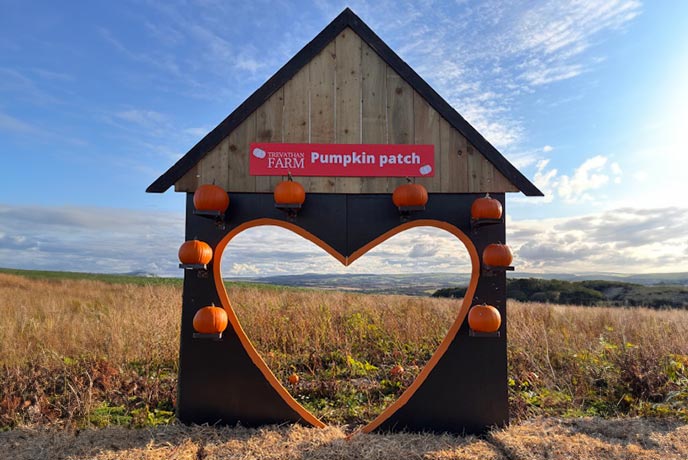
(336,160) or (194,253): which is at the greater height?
(336,160)

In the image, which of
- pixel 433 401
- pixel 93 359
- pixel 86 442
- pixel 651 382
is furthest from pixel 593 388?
pixel 93 359

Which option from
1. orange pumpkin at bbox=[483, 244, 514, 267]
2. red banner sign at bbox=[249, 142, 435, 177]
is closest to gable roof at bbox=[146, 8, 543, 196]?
red banner sign at bbox=[249, 142, 435, 177]

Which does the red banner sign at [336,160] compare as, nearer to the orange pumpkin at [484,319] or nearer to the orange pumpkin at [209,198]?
the orange pumpkin at [209,198]

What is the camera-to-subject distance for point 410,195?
15.1ft

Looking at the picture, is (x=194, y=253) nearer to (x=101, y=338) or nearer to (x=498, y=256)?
(x=498, y=256)

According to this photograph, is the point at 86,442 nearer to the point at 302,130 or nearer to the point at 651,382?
the point at 302,130

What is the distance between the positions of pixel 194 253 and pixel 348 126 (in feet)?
7.38

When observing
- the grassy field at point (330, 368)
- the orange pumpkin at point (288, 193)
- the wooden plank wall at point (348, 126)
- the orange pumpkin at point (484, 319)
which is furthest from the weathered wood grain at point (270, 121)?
the grassy field at point (330, 368)

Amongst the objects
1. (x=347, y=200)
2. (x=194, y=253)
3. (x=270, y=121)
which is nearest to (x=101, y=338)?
(x=194, y=253)

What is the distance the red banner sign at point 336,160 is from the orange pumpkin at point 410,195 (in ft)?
0.90

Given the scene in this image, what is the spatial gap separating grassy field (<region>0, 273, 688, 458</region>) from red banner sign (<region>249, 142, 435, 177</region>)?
2867mm

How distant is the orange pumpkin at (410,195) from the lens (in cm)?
459

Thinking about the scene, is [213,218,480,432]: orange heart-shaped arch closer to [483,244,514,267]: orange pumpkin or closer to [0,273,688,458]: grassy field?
[483,244,514,267]: orange pumpkin

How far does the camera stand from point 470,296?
190 inches
